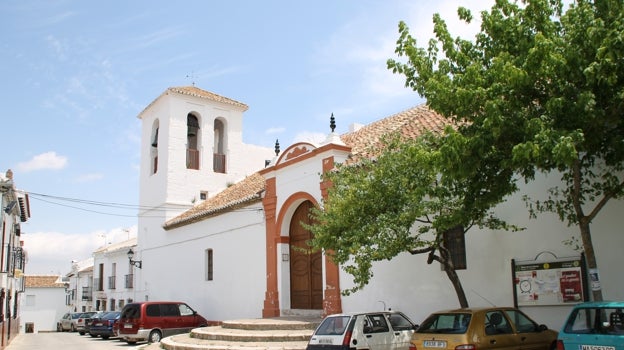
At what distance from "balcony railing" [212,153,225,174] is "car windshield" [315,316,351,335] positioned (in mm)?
18845

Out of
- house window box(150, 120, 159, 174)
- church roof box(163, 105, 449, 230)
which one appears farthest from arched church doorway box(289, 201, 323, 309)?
house window box(150, 120, 159, 174)

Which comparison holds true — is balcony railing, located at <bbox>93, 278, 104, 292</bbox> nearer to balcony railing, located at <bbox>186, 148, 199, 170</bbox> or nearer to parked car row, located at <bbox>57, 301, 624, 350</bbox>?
balcony railing, located at <bbox>186, 148, 199, 170</bbox>

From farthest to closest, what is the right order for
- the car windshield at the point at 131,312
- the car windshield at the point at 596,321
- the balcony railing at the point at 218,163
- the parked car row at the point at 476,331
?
the balcony railing at the point at 218,163 → the car windshield at the point at 131,312 → the parked car row at the point at 476,331 → the car windshield at the point at 596,321

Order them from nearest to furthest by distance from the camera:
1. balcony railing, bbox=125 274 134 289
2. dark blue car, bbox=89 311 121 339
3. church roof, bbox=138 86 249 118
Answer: dark blue car, bbox=89 311 121 339, church roof, bbox=138 86 249 118, balcony railing, bbox=125 274 134 289

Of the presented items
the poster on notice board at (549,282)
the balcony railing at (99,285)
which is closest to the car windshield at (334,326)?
the poster on notice board at (549,282)

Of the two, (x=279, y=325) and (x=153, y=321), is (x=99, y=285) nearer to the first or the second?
(x=153, y=321)

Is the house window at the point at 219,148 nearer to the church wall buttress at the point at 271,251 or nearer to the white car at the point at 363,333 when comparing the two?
the church wall buttress at the point at 271,251

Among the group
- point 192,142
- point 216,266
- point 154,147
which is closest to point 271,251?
point 216,266

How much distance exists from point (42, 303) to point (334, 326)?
52.0 metres

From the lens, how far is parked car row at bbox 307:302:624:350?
7.66 metres

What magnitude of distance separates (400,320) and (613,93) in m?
5.86

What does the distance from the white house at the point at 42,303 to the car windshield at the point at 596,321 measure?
52728mm

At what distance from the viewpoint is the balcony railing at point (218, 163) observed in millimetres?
28906

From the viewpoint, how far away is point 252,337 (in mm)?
14031
